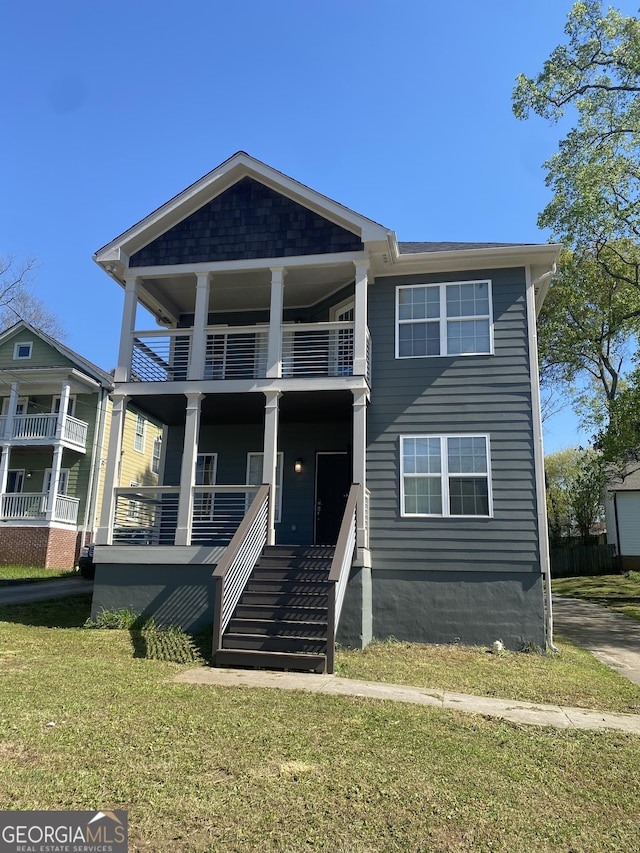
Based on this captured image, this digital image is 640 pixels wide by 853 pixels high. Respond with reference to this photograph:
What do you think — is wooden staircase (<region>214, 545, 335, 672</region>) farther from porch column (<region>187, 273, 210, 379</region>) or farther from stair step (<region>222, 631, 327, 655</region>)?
porch column (<region>187, 273, 210, 379</region>)

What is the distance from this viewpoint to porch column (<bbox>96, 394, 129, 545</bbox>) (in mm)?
11000

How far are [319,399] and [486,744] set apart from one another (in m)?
7.19

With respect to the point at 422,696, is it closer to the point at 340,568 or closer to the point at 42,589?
the point at 340,568

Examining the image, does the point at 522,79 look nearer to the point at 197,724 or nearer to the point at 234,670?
the point at 234,670

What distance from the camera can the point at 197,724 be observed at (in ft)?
17.2

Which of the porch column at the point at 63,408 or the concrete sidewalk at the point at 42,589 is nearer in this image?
the concrete sidewalk at the point at 42,589

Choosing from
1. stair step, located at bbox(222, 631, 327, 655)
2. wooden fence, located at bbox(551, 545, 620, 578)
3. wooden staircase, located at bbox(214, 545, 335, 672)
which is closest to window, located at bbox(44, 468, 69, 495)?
wooden staircase, located at bbox(214, 545, 335, 672)

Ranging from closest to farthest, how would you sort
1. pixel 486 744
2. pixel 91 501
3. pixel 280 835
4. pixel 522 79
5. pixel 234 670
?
pixel 280 835 < pixel 486 744 < pixel 234 670 < pixel 522 79 < pixel 91 501

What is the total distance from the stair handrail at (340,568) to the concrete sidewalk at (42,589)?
775 centimetres

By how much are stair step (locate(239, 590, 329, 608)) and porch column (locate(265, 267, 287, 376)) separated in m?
3.92

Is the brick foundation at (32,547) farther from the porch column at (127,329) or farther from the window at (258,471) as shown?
the porch column at (127,329)

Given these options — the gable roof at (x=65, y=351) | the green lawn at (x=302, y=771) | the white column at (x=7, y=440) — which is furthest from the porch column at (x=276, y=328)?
the white column at (x=7, y=440)

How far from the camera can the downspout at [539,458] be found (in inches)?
407

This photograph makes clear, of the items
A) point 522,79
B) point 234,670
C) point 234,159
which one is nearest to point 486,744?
point 234,670
